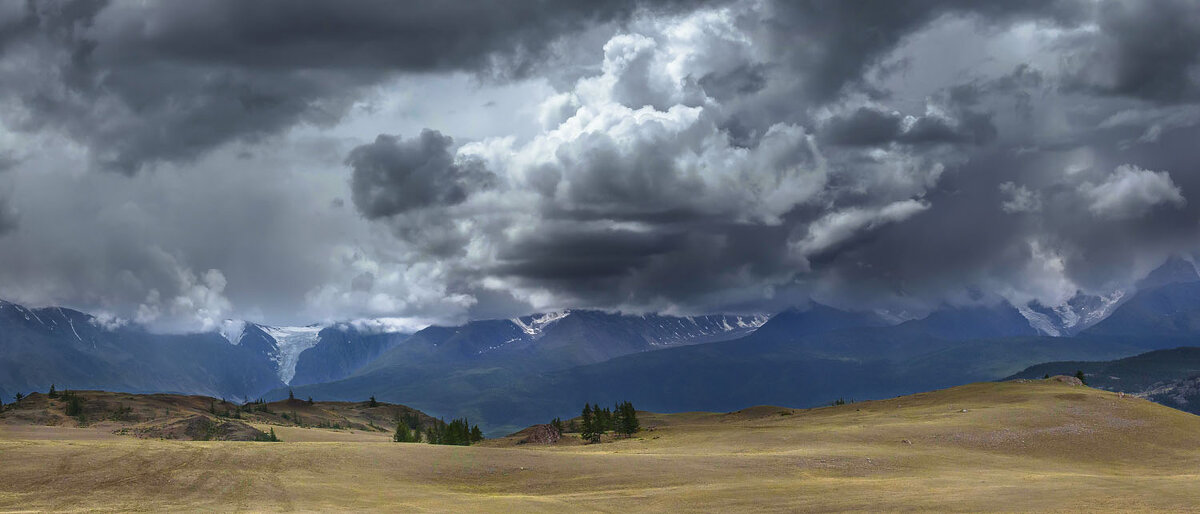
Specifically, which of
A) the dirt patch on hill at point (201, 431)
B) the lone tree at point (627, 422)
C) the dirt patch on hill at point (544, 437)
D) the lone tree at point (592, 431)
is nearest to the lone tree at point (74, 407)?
the dirt patch on hill at point (201, 431)

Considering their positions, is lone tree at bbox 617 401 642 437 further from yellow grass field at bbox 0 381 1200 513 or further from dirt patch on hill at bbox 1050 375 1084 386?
dirt patch on hill at bbox 1050 375 1084 386

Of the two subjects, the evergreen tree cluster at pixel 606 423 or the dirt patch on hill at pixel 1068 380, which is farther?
the dirt patch on hill at pixel 1068 380

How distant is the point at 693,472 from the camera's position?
82.8m

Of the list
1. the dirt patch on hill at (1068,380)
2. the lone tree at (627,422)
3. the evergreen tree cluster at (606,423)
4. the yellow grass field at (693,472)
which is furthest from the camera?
the dirt patch on hill at (1068,380)

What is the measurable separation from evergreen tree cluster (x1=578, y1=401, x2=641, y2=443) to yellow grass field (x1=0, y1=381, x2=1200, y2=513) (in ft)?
121

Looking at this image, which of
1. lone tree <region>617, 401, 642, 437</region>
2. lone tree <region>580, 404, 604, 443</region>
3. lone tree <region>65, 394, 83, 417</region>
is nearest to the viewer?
lone tree <region>580, 404, 604, 443</region>

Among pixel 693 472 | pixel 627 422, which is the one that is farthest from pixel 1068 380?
pixel 693 472

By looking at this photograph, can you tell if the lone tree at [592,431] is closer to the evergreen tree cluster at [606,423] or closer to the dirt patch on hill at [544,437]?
the evergreen tree cluster at [606,423]

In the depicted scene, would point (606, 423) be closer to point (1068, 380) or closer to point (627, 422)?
point (627, 422)

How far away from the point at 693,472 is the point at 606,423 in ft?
321

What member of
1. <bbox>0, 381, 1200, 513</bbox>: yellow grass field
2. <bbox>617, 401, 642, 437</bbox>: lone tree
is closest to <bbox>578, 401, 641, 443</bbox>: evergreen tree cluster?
<bbox>617, 401, 642, 437</bbox>: lone tree

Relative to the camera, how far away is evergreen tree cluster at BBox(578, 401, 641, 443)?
156500 mm

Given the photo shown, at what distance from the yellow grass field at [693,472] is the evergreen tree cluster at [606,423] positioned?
36964mm

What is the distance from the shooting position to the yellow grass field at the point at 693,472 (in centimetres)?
6438
